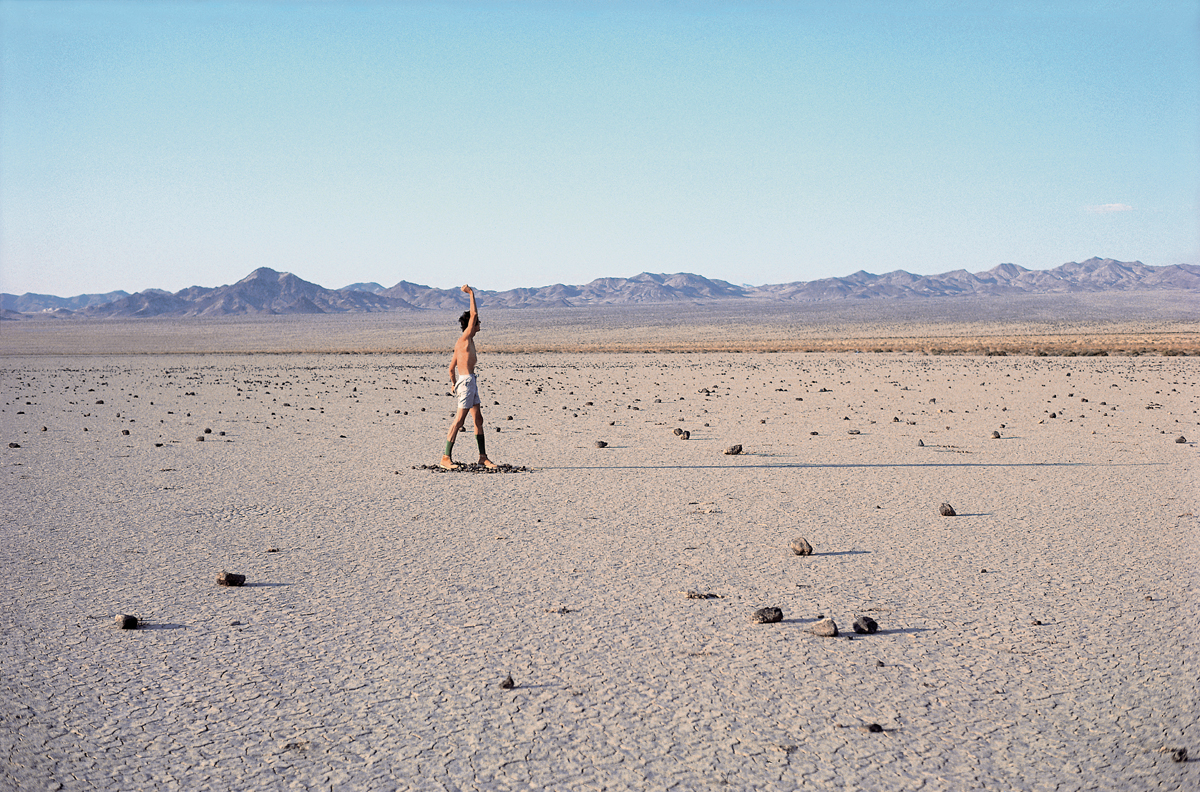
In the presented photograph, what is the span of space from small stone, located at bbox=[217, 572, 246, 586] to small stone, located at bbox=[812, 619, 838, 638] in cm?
372

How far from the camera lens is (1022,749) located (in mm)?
3830

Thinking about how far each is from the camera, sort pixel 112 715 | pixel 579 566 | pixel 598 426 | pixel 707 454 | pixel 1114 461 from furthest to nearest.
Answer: pixel 598 426 < pixel 707 454 < pixel 1114 461 < pixel 579 566 < pixel 112 715

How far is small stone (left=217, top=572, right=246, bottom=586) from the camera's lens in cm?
610

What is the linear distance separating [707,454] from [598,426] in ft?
12.7

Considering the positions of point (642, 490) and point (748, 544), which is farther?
point (642, 490)

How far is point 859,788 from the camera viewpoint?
11.6 ft

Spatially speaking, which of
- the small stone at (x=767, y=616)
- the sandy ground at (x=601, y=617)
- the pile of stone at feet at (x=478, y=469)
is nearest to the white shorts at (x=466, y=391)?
the pile of stone at feet at (x=478, y=469)

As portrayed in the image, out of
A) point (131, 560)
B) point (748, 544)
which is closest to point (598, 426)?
point (748, 544)

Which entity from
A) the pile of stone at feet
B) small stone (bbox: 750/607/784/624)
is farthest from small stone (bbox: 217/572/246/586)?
the pile of stone at feet

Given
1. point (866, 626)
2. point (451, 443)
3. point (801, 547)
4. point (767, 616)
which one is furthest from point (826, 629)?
point (451, 443)

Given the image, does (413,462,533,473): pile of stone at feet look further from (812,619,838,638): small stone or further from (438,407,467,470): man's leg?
(812,619,838,638): small stone

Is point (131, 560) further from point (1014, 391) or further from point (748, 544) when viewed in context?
point (1014, 391)

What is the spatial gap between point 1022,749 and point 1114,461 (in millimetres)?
8903

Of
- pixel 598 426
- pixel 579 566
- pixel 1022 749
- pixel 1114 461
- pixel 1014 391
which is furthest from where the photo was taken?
pixel 1014 391
